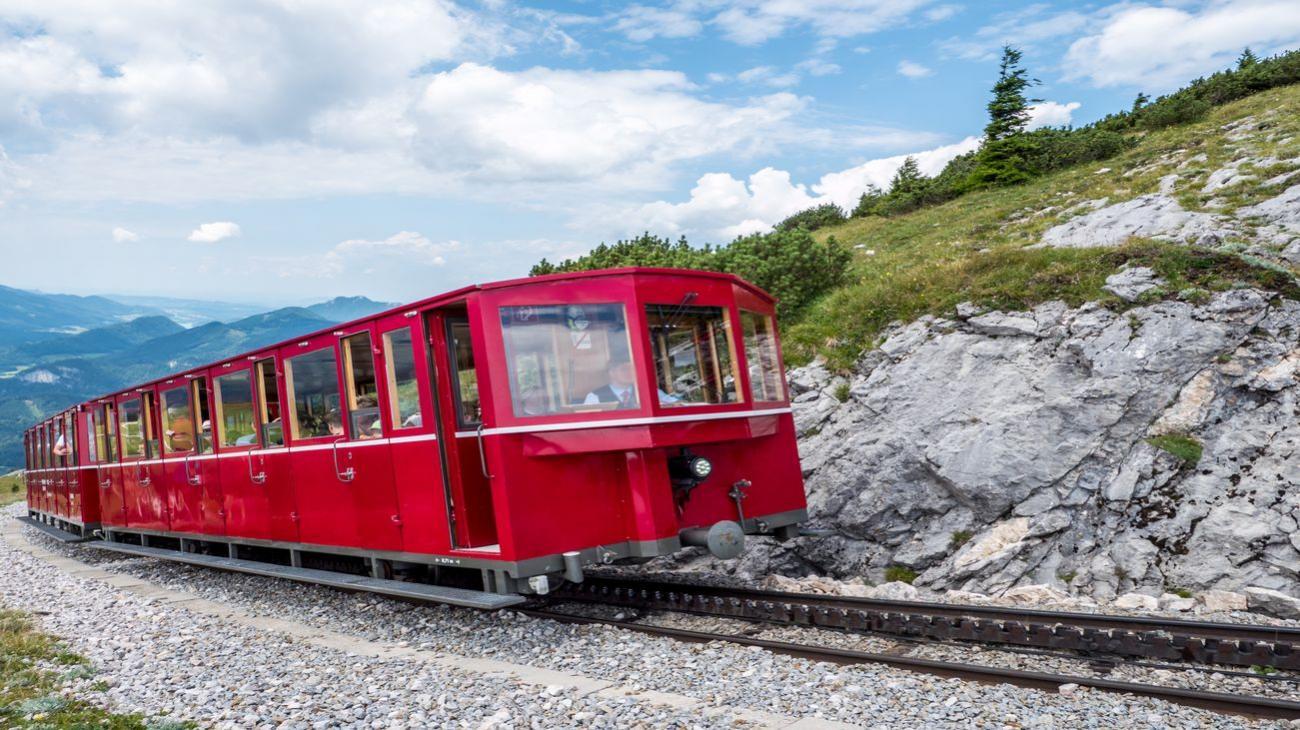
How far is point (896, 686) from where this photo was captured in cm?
585

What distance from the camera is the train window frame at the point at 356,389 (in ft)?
28.6

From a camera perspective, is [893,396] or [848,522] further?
[893,396]

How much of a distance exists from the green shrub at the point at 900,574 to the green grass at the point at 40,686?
26.4ft

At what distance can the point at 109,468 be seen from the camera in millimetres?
16797

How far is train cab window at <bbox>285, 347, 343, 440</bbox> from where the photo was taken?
30.6ft

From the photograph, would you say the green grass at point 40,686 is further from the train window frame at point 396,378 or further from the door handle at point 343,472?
the train window frame at point 396,378

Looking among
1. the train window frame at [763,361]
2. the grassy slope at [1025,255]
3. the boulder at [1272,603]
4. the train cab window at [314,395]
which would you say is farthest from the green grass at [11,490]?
the boulder at [1272,603]

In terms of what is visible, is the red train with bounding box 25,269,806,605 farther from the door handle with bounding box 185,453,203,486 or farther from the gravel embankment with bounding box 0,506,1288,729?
the door handle with bounding box 185,453,203,486

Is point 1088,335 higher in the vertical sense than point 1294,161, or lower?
lower

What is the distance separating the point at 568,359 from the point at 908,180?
28.5 meters

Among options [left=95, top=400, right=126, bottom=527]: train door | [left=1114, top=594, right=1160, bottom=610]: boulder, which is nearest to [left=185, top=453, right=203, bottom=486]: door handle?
[left=95, top=400, right=126, bottom=527]: train door

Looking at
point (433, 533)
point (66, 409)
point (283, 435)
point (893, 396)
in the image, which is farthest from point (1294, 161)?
point (66, 409)

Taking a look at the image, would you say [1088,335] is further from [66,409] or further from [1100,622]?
[66,409]

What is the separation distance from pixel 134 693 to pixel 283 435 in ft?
12.6
